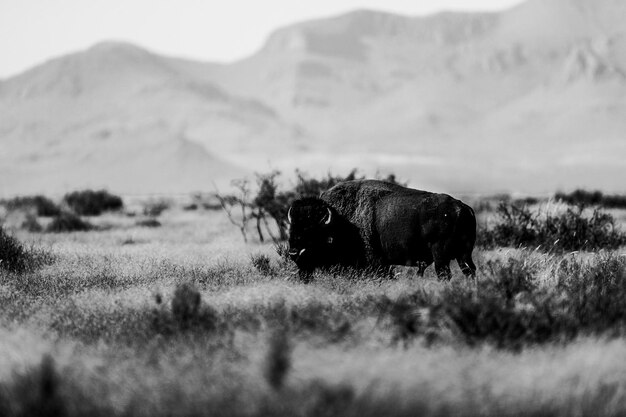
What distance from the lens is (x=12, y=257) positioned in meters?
11.9

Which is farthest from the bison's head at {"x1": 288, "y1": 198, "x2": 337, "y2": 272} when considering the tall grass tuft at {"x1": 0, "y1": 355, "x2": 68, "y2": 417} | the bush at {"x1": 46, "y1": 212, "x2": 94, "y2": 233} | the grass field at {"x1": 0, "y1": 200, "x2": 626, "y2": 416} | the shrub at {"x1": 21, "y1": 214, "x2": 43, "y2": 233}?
the shrub at {"x1": 21, "y1": 214, "x2": 43, "y2": 233}

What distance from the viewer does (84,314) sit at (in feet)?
25.5

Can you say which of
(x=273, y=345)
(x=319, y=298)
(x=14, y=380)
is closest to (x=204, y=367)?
(x=273, y=345)

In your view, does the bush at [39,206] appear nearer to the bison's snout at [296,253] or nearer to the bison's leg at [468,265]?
the bison's snout at [296,253]

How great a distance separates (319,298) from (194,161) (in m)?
128

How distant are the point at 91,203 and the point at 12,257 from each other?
20301mm

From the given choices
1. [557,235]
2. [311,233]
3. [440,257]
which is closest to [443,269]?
[440,257]

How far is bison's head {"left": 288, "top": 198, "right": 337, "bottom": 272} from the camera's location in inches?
367

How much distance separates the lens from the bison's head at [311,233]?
9320 millimetres

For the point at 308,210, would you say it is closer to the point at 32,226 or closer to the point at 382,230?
the point at 382,230

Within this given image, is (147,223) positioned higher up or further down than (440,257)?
further down

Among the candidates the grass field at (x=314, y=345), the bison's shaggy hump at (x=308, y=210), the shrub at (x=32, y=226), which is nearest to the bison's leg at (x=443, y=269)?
the grass field at (x=314, y=345)

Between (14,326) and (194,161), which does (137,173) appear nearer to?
(194,161)

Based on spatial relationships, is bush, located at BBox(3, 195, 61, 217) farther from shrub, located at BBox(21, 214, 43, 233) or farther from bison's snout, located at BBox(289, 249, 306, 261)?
bison's snout, located at BBox(289, 249, 306, 261)
